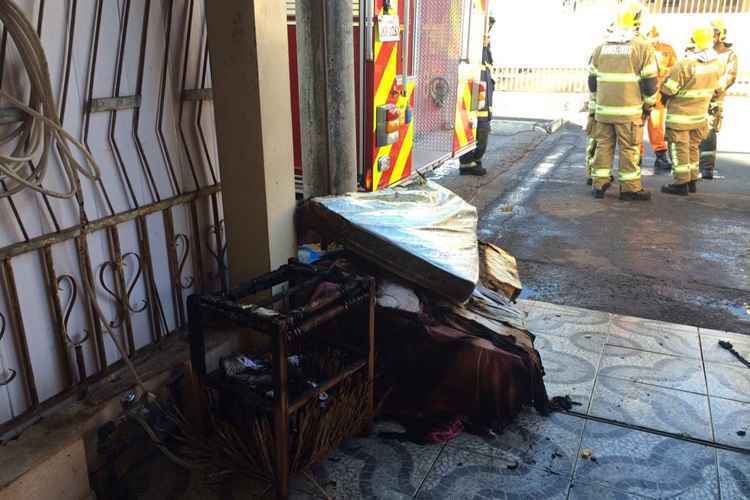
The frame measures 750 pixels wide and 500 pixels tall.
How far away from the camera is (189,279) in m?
3.06

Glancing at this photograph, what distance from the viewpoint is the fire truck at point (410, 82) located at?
3791 mm

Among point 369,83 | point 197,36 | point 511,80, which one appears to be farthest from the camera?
point 511,80

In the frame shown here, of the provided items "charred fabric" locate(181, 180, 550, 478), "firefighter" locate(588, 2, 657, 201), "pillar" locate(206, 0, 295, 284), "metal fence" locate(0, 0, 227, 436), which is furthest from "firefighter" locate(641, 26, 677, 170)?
"metal fence" locate(0, 0, 227, 436)

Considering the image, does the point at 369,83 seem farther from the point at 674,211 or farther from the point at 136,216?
the point at 674,211

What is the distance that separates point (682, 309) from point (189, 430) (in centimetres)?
332

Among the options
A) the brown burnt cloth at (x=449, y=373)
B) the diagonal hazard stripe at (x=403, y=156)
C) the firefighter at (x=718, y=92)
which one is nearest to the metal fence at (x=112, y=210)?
the brown burnt cloth at (x=449, y=373)

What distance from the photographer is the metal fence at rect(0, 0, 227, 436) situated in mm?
2232

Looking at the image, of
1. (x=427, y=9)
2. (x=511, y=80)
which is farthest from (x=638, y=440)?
(x=511, y=80)

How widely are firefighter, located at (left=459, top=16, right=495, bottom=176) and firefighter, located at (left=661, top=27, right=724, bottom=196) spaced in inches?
76.0

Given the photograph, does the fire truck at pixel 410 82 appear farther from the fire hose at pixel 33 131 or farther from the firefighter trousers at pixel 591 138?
the fire hose at pixel 33 131

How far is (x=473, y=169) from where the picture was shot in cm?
825

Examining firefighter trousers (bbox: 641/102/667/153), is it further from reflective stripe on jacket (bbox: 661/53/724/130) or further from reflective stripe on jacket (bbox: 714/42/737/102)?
reflective stripe on jacket (bbox: 661/53/724/130)

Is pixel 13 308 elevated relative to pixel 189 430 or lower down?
elevated

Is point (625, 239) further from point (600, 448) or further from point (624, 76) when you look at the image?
point (600, 448)
